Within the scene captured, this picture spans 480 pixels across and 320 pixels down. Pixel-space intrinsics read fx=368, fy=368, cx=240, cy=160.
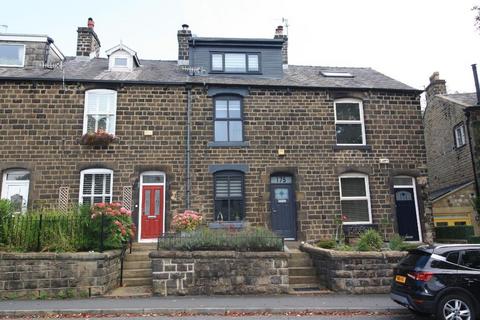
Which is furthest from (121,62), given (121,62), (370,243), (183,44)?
(370,243)

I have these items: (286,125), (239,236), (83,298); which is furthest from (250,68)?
(83,298)

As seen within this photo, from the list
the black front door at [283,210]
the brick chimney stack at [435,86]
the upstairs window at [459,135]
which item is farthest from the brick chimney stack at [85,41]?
the brick chimney stack at [435,86]

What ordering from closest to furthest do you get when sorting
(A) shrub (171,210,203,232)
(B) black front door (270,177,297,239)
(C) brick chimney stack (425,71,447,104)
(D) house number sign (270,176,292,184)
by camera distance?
(A) shrub (171,210,203,232), (B) black front door (270,177,297,239), (D) house number sign (270,176,292,184), (C) brick chimney stack (425,71,447,104)

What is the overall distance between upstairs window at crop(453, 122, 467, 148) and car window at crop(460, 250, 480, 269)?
13.8m

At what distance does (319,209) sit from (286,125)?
369 centimetres

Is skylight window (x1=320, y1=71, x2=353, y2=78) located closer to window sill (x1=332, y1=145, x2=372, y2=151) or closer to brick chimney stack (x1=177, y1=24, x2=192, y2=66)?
window sill (x1=332, y1=145, x2=372, y2=151)

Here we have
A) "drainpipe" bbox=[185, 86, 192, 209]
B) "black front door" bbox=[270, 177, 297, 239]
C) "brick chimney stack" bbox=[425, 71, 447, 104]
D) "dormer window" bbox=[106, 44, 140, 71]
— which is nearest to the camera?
"drainpipe" bbox=[185, 86, 192, 209]

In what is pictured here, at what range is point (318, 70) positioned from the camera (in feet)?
61.7

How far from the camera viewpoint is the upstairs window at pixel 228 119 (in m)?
15.2

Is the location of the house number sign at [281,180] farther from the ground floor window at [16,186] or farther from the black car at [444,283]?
the ground floor window at [16,186]

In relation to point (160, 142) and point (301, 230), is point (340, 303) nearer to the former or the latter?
point (301, 230)

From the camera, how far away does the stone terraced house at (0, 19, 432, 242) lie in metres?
14.2

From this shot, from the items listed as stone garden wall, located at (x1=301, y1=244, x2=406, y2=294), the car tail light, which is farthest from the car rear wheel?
stone garden wall, located at (x1=301, y1=244, x2=406, y2=294)

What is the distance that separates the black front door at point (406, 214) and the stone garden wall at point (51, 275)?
11.5 m
